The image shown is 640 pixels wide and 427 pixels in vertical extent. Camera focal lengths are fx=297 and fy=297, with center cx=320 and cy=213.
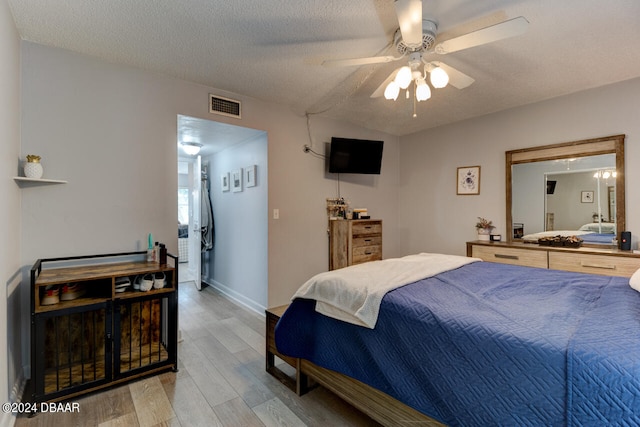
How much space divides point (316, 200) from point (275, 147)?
821 millimetres

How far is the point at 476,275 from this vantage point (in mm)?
1938

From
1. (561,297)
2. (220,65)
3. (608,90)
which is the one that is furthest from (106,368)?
(608,90)

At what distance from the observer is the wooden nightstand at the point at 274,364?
1.92 m

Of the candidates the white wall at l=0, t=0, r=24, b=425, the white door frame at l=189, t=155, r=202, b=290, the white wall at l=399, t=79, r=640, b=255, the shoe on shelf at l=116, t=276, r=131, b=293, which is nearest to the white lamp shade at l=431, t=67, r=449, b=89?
the white wall at l=399, t=79, r=640, b=255

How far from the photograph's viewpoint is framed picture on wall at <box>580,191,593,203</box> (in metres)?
3.03

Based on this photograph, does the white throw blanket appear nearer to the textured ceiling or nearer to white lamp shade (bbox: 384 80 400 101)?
white lamp shade (bbox: 384 80 400 101)

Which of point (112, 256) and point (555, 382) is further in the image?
point (112, 256)

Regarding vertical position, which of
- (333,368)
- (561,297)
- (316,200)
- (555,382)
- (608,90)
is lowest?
(333,368)

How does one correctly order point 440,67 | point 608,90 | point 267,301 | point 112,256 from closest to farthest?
point 440,67 < point 112,256 < point 608,90 < point 267,301

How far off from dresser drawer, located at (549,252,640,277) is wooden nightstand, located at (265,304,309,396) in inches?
104

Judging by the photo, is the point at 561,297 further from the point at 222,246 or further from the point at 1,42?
the point at 222,246

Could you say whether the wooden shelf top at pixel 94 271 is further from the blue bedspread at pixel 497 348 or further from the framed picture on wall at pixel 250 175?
the framed picture on wall at pixel 250 175

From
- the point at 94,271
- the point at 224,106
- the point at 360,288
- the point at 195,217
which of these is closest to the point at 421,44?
the point at 360,288

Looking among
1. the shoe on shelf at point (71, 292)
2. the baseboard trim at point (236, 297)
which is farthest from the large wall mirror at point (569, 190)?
the shoe on shelf at point (71, 292)
